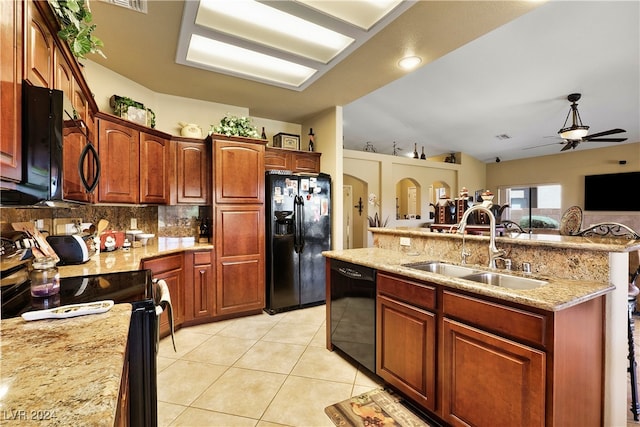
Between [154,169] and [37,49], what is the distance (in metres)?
2.09

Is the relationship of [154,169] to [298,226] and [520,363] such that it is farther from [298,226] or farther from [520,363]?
[520,363]

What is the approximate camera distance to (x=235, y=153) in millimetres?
3400

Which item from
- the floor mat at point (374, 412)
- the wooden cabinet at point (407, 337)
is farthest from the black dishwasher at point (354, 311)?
the floor mat at point (374, 412)

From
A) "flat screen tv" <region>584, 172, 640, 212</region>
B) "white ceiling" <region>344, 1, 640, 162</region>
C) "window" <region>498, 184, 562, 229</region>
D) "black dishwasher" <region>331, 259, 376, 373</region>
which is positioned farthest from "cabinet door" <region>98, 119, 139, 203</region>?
"flat screen tv" <region>584, 172, 640, 212</region>

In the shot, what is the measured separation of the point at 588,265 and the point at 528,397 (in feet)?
2.64

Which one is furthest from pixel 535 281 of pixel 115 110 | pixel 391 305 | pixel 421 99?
pixel 421 99

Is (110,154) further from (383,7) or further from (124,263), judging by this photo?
(383,7)

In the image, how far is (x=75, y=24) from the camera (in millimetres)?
1309

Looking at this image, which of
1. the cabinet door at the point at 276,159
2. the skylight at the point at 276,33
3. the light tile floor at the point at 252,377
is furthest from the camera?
the cabinet door at the point at 276,159

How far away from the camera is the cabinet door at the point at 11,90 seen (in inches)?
34.1

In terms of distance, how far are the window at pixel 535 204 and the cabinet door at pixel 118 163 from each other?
8141mm

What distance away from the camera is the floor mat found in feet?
5.76

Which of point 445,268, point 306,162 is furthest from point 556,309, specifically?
point 306,162

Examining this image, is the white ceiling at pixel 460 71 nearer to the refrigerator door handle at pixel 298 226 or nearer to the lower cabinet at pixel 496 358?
the refrigerator door handle at pixel 298 226
